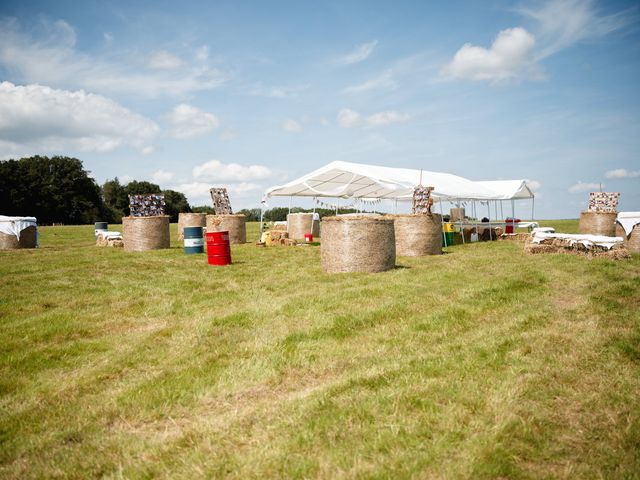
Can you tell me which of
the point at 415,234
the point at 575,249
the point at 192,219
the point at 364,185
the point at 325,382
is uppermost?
the point at 364,185

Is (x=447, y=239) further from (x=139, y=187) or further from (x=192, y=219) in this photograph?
(x=139, y=187)

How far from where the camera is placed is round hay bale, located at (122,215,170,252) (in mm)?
13992

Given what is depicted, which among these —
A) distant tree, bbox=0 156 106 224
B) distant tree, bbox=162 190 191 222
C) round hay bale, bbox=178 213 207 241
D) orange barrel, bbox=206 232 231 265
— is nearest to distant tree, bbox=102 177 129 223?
distant tree, bbox=162 190 191 222

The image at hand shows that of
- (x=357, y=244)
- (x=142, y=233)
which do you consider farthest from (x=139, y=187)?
(x=357, y=244)

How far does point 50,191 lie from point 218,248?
192 feet

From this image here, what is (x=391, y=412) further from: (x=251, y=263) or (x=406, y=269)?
(x=251, y=263)

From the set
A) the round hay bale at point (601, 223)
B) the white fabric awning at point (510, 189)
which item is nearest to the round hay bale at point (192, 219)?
the white fabric awning at point (510, 189)

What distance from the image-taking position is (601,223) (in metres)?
16.8

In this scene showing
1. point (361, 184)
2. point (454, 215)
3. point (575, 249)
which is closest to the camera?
point (575, 249)

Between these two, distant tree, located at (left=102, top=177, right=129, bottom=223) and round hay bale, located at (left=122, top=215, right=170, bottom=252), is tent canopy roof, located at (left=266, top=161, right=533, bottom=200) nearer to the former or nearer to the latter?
round hay bale, located at (left=122, top=215, right=170, bottom=252)

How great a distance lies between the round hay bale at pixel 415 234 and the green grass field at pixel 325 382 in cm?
495

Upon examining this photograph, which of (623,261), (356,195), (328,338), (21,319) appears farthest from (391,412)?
(356,195)

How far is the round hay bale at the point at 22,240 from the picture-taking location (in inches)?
607

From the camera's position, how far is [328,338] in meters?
4.61
